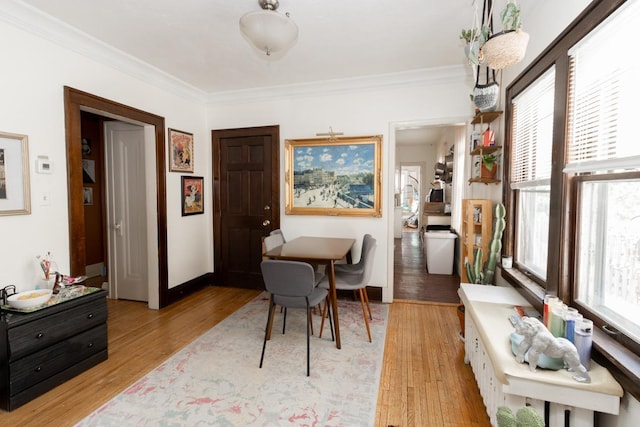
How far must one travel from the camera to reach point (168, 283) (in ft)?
12.3

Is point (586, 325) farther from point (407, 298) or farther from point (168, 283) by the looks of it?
point (168, 283)

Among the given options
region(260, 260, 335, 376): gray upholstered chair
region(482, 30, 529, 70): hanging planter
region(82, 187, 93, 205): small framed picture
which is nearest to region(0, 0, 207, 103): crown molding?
region(82, 187, 93, 205): small framed picture

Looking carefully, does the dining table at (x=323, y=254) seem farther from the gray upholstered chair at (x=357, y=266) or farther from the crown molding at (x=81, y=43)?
the crown molding at (x=81, y=43)

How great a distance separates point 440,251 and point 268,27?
424 cm

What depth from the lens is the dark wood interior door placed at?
4.18 metres

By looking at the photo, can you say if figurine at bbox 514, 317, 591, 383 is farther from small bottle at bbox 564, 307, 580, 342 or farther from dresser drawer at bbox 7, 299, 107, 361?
dresser drawer at bbox 7, 299, 107, 361

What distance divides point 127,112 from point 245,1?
181 centimetres

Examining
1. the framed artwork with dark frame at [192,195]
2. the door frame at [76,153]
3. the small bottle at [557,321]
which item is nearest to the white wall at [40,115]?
the door frame at [76,153]

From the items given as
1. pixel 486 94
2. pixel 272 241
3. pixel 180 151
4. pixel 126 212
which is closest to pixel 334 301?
pixel 272 241

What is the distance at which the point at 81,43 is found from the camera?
106 inches

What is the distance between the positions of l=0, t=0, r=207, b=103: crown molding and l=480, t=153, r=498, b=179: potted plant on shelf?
3577 millimetres

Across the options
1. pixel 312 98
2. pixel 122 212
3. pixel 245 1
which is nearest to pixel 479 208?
pixel 312 98

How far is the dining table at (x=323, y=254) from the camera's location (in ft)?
8.87

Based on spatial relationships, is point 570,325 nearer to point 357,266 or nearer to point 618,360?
point 618,360
